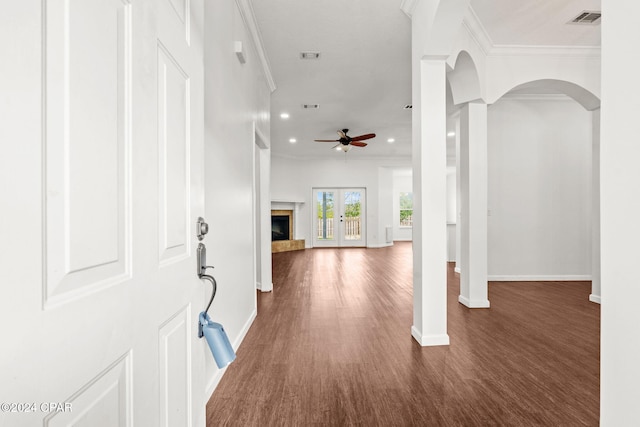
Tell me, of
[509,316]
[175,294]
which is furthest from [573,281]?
[175,294]

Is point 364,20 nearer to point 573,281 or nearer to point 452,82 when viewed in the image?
point 452,82

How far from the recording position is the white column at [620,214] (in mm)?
593

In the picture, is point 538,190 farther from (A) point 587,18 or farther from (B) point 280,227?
(B) point 280,227

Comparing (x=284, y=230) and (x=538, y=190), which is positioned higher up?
(x=538, y=190)

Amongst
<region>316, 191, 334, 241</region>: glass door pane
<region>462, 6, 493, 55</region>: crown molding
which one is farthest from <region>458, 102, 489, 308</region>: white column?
<region>316, 191, 334, 241</region>: glass door pane

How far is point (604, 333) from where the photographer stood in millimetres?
654

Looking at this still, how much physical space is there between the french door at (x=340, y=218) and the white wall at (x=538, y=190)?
18.1 feet

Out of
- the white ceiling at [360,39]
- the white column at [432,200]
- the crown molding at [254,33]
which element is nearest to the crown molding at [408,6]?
the white ceiling at [360,39]

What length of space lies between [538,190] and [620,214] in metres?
5.16

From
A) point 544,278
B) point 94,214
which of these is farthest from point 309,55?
point 544,278

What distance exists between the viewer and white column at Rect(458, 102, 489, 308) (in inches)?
143

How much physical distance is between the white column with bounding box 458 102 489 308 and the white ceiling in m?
0.86

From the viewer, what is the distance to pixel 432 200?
256cm

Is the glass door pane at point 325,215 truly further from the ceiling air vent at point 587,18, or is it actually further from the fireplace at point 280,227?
the ceiling air vent at point 587,18
